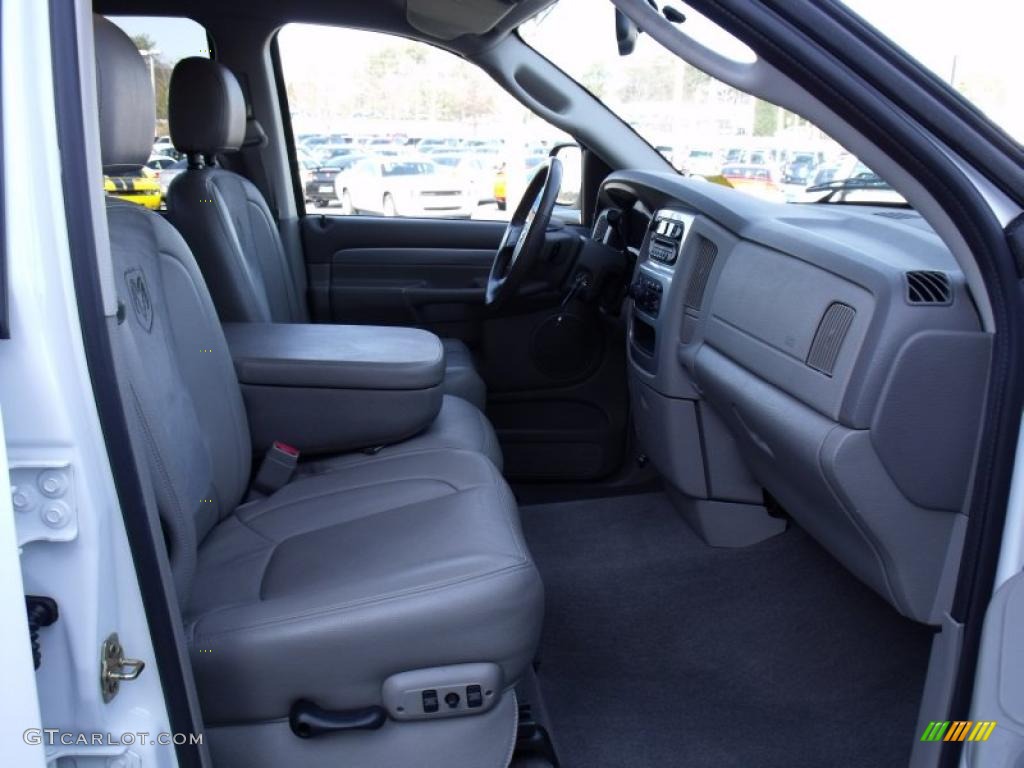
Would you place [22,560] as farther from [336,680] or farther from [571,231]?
[571,231]

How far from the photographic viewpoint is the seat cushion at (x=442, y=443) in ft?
6.48

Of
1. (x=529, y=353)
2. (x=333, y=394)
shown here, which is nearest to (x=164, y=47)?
(x=529, y=353)

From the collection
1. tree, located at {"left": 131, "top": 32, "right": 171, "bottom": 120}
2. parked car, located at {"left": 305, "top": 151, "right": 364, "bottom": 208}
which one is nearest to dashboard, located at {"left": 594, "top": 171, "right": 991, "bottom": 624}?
tree, located at {"left": 131, "top": 32, "right": 171, "bottom": 120}

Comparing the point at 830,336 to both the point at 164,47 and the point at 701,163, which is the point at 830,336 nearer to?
the point at 701,163

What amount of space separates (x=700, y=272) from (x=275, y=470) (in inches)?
38.4

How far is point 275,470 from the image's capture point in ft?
6.23

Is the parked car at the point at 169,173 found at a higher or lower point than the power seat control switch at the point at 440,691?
higher

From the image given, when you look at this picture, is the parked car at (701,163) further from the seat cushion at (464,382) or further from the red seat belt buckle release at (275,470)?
the red seat belt buckle release at (275,470)

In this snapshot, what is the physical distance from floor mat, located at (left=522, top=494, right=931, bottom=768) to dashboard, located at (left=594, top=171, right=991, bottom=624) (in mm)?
149

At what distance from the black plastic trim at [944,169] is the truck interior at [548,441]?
28 millimetres

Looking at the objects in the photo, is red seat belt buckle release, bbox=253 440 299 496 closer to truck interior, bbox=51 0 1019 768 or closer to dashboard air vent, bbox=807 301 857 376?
truck interior, bbox=51 0 1019 768

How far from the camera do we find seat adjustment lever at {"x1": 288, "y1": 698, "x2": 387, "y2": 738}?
1.30 metres

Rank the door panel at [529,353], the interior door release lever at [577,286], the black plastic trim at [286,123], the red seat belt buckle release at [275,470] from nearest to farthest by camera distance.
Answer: the red seat belt buckle release at [275,470]
the interior door release lever at [577,286]
the door panel at [529,353]
the black plastic trim at [286,123]

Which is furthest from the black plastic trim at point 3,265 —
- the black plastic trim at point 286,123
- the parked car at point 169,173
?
the black plastic trim at point 286,123
